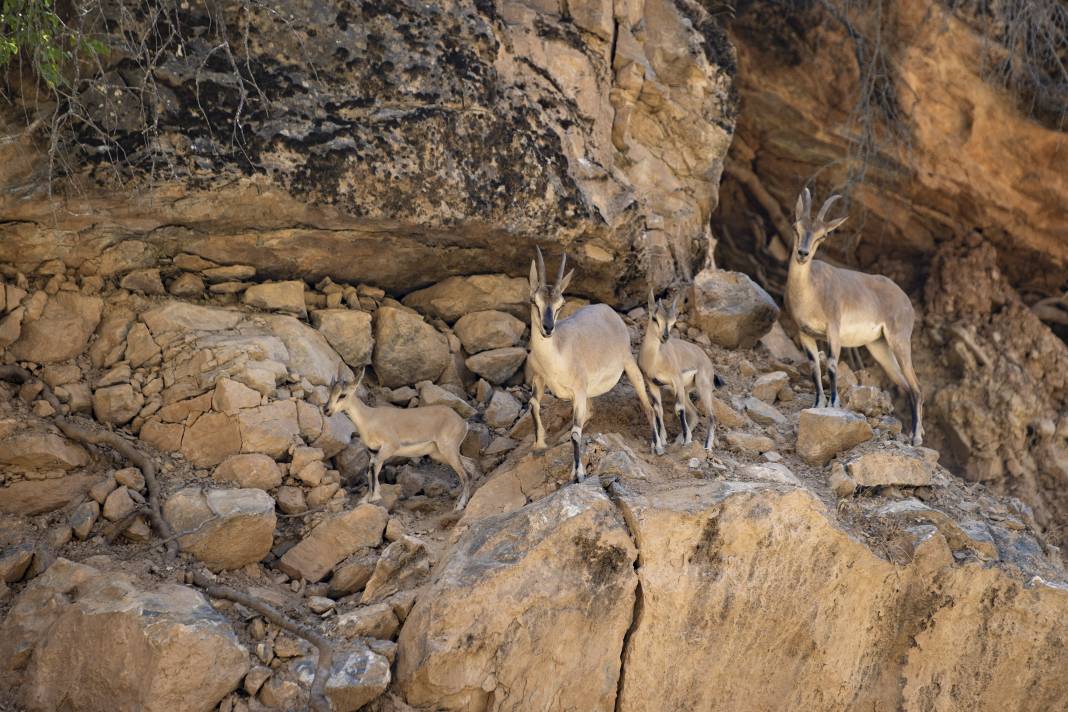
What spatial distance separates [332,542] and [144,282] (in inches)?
117

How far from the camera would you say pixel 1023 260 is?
11.8m

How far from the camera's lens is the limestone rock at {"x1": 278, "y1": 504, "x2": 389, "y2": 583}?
6.64 m

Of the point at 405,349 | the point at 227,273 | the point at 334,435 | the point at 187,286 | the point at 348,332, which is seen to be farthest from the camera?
the point at 405,349

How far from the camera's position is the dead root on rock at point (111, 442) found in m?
6.52

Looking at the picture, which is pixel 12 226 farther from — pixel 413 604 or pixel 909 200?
pixel 909 200

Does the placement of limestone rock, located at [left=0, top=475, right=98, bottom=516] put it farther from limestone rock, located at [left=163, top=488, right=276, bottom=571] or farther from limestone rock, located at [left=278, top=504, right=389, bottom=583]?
limestone rock, located at [left=278, top=504, right=389, bottom=583]

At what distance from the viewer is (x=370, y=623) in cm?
596

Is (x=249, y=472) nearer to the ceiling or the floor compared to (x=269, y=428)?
nearer to the floor

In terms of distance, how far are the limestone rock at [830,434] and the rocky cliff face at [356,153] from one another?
268 cm

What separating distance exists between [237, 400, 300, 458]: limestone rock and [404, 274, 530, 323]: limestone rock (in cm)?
207

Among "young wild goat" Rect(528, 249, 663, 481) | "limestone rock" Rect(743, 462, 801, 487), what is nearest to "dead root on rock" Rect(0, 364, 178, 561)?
"young wild goat" Rect(528, 249, 663, 481)

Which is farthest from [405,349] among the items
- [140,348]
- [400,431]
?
A: [140,348]

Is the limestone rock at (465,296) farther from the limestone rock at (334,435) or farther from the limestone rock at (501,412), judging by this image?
the limestone rock at (334,435)

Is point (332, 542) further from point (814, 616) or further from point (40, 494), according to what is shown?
point (814, 616)
